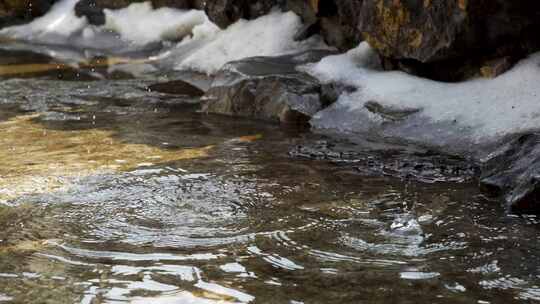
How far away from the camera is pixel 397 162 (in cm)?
558

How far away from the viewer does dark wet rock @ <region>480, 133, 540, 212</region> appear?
4.33m

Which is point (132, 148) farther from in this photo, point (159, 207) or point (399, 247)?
point (399, 247)

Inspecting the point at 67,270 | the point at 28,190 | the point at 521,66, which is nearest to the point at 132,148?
the point at 28,190

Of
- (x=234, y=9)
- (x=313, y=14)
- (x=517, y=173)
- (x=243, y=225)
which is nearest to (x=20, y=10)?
(x=234, y=9)

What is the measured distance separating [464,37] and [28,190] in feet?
11.9

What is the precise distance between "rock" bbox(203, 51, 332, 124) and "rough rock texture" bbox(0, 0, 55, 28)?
8986 mm

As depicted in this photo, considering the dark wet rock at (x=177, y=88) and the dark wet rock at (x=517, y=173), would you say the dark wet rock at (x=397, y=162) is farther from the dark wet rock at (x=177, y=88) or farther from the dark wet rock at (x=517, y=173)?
the dark wet rock at (x=177, y=88)

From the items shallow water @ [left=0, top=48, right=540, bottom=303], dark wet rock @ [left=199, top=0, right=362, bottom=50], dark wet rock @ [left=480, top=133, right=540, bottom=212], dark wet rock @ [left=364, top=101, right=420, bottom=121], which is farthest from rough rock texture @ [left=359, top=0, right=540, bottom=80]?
dark wet rock @ [left=480, top=133, right=540, bottom=212]

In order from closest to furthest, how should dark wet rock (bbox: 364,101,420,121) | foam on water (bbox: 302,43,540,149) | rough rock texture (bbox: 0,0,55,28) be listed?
foam on water (bbox: 302,43,540,149) < dark wet rock (bbox: 364,101,420,121) < rough rock texture (bbox: 0,0,55,28)

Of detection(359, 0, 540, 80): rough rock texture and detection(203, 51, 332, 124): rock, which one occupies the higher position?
detection(359, 0, 540, 80): rough rock texture

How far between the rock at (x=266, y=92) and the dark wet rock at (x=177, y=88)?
73 cm

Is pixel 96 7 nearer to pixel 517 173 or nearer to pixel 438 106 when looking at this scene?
pixel 438 106

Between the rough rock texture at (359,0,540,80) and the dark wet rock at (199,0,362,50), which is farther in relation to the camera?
the dark wet rock at (199,0,362,50)

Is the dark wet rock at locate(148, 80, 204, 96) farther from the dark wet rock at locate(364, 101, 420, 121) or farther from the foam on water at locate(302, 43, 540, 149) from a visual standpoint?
the dark wet rock at locate(364, 101, 420, 121)
